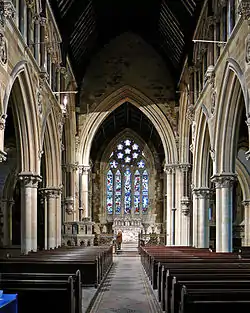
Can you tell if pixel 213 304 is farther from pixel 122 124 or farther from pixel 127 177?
pixel 127 177

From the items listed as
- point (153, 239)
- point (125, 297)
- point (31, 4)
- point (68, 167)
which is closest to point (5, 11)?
point (31, 4)

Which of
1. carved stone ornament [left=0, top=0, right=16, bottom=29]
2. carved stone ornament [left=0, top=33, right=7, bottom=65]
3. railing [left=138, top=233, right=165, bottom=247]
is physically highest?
carved stone ornament [left=0, top=0, right=16, bottom=29]

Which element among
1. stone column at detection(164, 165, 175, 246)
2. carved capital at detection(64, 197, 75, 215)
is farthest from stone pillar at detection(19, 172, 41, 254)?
stone column at detection(164, 165, 175, 246)

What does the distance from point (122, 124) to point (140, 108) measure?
10.2m

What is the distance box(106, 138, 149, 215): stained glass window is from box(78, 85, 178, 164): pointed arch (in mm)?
11090

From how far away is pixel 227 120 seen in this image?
56.6ft

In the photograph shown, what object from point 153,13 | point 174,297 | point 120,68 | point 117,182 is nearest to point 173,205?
point 120,68

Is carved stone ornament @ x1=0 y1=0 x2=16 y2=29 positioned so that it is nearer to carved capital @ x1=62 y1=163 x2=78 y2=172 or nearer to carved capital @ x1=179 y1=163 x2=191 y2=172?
carved capital @ x1=62 y1=163 x2=78 y2=172

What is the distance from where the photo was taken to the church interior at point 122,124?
1616 centimetres

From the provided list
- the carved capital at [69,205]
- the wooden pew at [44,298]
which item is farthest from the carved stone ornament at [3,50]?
the carved capital at [69,205]

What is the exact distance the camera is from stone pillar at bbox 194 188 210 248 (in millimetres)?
22609

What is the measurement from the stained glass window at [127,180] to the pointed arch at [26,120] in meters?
24.3

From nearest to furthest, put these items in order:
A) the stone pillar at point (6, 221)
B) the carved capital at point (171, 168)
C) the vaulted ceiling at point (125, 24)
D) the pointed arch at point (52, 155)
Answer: the pointed arch at point (52, 155) < the vaulted ceiling at point (125, 24) < the stone pillar at point (6, 221) < the carved capital at point (171, 168)

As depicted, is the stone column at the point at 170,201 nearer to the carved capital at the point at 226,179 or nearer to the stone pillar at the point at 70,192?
the stone pillar at the point at 70,192
